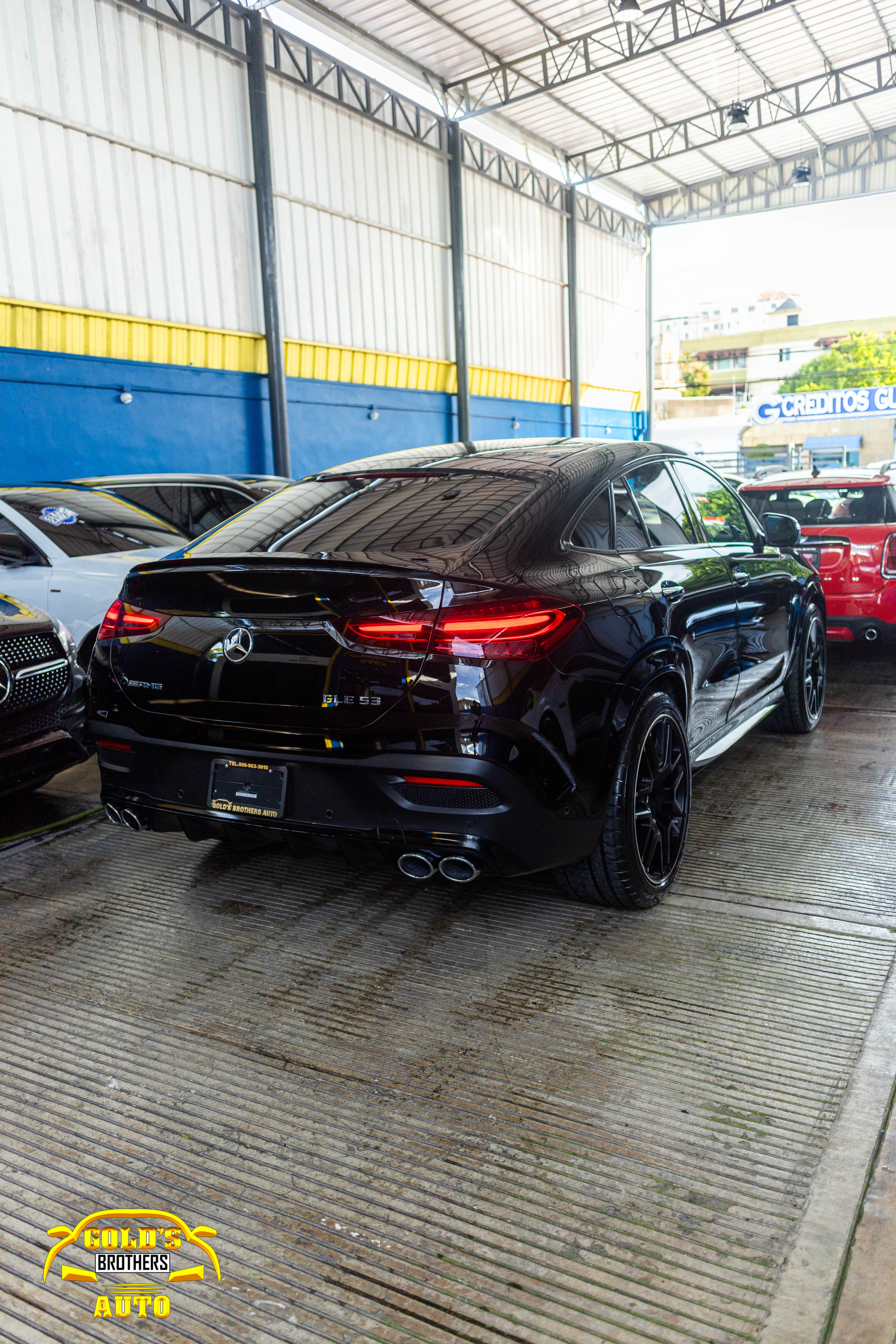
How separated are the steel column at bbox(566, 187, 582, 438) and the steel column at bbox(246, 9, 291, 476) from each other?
9.67 meters

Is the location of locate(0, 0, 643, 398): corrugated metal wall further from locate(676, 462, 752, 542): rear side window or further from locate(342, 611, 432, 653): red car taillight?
locate(342, 611, 432, 653): red car taillight

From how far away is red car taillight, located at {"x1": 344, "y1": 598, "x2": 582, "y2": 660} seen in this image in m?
2.57

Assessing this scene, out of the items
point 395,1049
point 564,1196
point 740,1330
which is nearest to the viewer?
point 740,1330

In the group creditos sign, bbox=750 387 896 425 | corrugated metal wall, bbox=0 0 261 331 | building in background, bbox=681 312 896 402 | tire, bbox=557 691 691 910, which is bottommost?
tire, bbox=557 691 691 910

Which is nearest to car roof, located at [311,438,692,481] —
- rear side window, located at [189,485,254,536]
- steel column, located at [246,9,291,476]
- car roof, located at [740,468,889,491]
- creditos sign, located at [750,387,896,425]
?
rear side window, located at [189,485,254,536]

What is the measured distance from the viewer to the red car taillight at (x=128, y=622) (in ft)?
Result: 9.73

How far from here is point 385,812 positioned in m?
2.67

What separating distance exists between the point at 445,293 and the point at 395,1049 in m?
17.0

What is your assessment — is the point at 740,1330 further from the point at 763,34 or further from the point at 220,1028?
the point at 763,34

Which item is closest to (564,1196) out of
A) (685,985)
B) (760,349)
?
(685,985)

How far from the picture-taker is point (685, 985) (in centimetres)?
279

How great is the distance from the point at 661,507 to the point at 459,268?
15382 mm

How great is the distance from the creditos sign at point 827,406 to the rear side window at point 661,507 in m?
26.3

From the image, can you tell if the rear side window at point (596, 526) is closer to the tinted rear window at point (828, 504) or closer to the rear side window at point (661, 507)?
the rear side window at point (661, 507)
